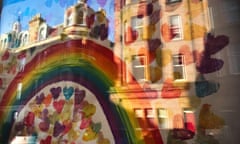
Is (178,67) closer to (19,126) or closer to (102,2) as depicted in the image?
(102,2)

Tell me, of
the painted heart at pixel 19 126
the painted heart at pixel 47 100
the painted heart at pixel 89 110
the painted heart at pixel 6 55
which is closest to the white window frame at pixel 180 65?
the painted heart at pixel 89 110

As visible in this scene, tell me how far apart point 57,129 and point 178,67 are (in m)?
1.16

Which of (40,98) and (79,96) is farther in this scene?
(40,98)

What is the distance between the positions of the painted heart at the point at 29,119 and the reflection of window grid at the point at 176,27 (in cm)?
148

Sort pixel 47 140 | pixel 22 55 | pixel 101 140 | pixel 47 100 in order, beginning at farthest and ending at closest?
pixel 22 55 → pixel 47 100 → pixel 47 140 → pixel 101 140

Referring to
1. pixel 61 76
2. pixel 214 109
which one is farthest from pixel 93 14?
pixel 214 109

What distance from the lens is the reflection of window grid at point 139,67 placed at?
6.32ft

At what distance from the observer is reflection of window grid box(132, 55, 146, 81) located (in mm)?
1926

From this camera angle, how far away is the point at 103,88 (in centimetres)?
203

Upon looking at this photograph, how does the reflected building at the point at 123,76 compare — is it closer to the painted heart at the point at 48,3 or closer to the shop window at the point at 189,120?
the shop window at the point at 189,120

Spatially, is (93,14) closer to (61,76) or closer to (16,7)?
(61,76)

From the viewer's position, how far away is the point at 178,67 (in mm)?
1828

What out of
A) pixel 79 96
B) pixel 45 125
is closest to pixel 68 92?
pixel 79 96

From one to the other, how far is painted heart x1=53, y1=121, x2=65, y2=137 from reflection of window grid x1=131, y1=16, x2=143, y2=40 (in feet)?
3.31
